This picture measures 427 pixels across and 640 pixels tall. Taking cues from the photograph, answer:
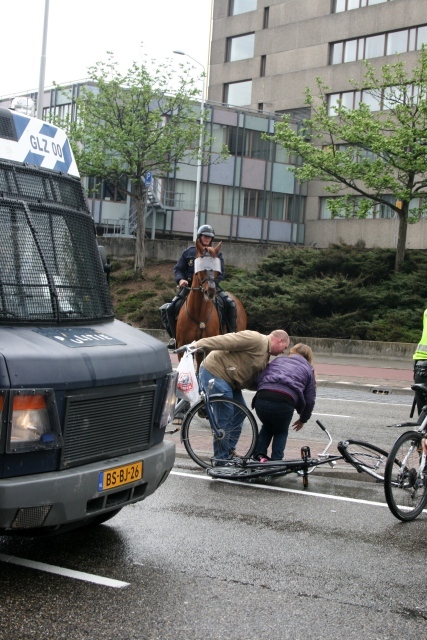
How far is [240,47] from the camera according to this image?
62750mm

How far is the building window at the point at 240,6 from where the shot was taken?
61.8m

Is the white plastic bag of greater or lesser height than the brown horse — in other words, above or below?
below

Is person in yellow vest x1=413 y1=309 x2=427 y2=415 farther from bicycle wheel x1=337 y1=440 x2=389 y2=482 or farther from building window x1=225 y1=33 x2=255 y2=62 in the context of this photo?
building window x1=225 y1=33 x2=255 y2=62

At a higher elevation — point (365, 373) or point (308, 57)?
point (308, 57)

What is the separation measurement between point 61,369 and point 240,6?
6191 centimetres

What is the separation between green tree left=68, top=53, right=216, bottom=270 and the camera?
40.1 meters

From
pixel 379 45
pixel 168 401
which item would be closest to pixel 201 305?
pixel 168 401

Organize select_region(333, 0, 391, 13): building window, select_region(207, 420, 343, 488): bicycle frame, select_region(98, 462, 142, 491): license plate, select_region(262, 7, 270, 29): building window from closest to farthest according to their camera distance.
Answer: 1. select_region(98, 462, 142, 491): license plate
2. select_region(207, 420, 343, 488): bicycle frame
3. select_region(333, 0, 391, 13): building window
4. select_region(262, 7, 270, 29): building window

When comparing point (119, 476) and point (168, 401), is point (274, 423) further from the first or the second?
point (119, 476)

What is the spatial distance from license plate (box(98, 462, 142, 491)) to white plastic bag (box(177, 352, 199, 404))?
304 centimetres

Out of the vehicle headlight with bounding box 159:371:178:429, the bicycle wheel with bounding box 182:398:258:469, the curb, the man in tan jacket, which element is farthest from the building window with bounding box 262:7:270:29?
the vehicle headlight with bounding box 159:371:178:429

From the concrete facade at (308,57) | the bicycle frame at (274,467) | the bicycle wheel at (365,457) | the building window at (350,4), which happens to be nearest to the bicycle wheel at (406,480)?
the bicycle wheel at (365,457)

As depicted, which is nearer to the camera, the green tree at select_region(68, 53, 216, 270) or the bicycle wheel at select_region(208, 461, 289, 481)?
the bicycle wheel at select_region(208, 461, 289, 481)

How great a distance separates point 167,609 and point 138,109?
37.3 m
